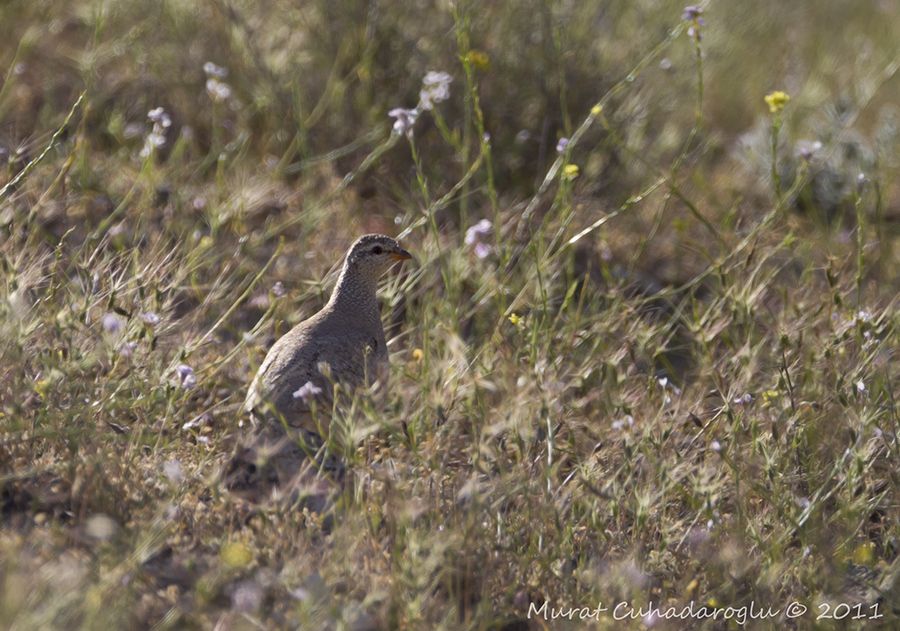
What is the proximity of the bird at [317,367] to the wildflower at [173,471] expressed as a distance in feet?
0.66

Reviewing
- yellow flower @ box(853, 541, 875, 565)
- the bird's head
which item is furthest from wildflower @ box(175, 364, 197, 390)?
yellow flower @ box(853, 541, 875, 565)

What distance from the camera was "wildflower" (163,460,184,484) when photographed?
3.58 metres

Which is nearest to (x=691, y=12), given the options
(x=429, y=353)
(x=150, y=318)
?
(x=429, y=353)

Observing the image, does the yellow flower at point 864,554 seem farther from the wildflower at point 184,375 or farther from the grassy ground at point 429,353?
A: the wildflower at point 184,375

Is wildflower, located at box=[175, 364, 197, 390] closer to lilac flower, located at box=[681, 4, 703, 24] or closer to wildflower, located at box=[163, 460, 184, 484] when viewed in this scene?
wildflower, located at box=[163, 460, 184, 484]

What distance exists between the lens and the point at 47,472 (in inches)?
160

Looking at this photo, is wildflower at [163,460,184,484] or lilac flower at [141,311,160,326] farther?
lilac flower at [141,311,160,326]

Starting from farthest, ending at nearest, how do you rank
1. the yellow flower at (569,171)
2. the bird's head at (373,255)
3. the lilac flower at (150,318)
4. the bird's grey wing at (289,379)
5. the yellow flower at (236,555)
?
1. the bird's head at (373,255)
2. the yellow flower at (569,171)
3. the bird's grey wing at (289,379)
4. the lilac flower at (150,318)
5. the yellow flower at (236,555)

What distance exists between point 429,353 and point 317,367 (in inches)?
21.5
